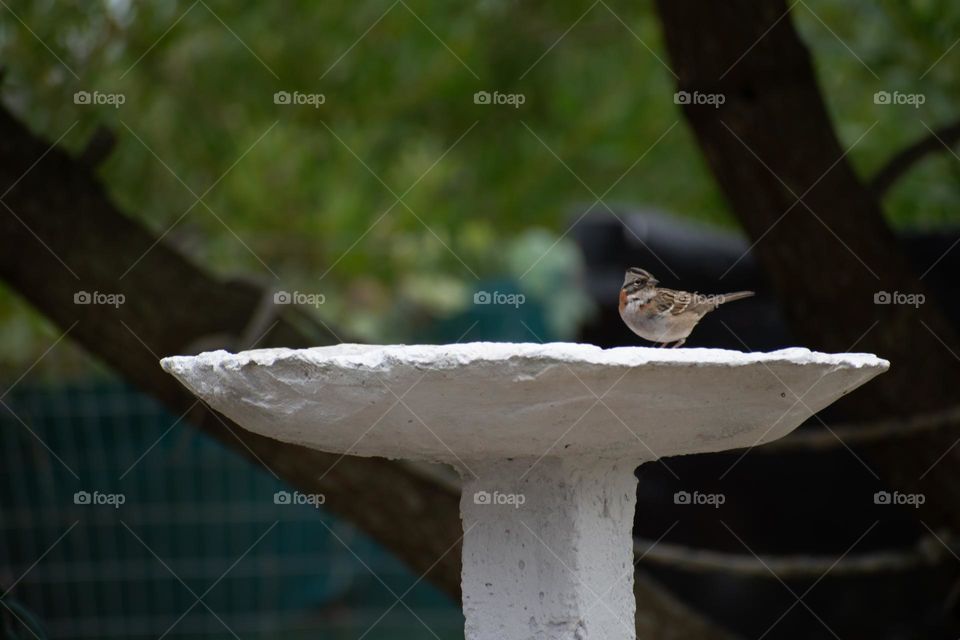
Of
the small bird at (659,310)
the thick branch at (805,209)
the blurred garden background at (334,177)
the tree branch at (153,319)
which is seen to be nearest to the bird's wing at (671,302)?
the small bird at (659,310)

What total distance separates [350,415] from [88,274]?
2.10 meters

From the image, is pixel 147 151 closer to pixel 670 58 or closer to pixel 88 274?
pixel 88 274

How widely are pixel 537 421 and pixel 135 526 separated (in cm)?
480

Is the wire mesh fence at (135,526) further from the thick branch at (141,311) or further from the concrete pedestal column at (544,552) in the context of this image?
the concrete pedestal column at (544,552)

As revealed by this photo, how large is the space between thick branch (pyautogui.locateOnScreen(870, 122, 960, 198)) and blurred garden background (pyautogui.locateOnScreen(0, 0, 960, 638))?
311 millimetres

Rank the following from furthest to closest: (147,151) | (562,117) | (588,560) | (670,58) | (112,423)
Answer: (562,117) < (112,423) < (147,151) < (670,58) < (588,560)

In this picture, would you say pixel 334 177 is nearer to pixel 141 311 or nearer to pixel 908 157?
pixel 141 311

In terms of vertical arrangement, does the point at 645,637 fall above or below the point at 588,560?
below

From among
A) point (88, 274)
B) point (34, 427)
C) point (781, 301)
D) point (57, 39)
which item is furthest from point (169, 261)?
point (34, 427)

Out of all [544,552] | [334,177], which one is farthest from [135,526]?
[544,552]

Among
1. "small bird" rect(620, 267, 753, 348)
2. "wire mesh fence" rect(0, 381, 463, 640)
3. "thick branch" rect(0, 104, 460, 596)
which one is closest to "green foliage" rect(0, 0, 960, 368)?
"thick branch" rect(0, 104, 460, 596)

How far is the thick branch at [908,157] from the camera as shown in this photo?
4.02 metres

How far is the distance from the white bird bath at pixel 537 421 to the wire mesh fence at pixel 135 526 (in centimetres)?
407

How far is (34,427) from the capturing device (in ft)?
20.8
